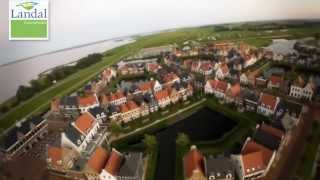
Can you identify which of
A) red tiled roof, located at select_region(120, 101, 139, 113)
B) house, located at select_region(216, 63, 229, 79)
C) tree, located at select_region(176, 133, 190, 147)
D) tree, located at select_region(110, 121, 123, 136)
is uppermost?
house, located at select_region(216, 63, 229, 79)

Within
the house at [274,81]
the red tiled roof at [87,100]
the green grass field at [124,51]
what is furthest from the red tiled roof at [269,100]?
the red tiled roof at [87,100]

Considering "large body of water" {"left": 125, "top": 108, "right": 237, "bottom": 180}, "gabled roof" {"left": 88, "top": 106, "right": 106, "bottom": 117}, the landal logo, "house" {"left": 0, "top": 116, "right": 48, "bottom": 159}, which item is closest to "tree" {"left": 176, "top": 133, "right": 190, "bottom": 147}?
"large body of water" {"left": 125, "top": 108, "right": 237, "bottom": 180}

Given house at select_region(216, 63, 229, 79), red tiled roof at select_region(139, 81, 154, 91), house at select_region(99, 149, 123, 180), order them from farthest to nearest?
red tiled roof at select_region(139, 81, 154, 91), house at select_region(216, 63, 229, 79), house at select_region(99, 149, 123, 180)

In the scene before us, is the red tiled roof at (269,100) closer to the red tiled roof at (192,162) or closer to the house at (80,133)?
the red tiled roof at (192,162)

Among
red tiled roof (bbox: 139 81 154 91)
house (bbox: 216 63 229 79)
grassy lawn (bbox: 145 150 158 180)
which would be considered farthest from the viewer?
red tiled roof (bbox: 139 81 154 91)

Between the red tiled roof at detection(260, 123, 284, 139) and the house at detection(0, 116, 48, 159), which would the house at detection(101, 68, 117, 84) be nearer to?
the house at detection(0, 116, 48, 159)

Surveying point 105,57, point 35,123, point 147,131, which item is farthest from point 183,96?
point 35,123
